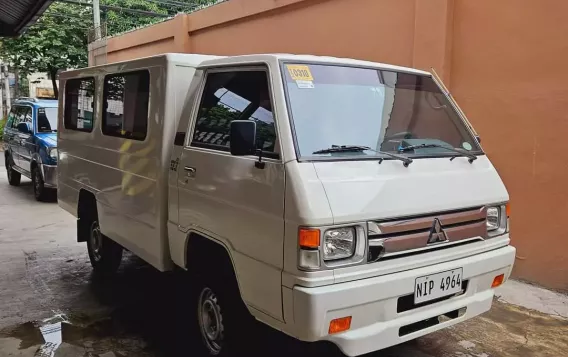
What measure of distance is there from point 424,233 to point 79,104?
171 inches

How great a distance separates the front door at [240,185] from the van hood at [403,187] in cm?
31

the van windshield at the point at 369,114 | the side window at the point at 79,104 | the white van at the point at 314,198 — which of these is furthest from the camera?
the side window at the point at 79,104

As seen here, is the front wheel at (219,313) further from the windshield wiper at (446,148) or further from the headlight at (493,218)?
the headlight at (493,218)

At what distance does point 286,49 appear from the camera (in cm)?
858

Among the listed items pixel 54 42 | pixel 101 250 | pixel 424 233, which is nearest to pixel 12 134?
pixel 101 250

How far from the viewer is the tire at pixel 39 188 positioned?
32.9 feet

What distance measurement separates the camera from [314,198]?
2676 mm

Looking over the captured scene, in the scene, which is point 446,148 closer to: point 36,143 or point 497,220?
point 497,220

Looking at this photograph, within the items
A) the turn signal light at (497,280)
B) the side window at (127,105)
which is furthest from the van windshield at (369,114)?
the side window at (127,105)

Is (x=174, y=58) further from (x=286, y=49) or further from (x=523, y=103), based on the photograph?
(x=286, y=49)

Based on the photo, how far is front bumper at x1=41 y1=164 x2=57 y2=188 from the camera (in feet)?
31.9

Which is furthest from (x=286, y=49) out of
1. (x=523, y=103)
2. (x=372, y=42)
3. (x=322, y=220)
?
(x=322, y=220)

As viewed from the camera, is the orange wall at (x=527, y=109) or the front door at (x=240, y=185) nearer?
the front door at (x=240, y=185)

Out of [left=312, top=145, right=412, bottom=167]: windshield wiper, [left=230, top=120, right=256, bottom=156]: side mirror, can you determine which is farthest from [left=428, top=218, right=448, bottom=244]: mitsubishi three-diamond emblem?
[left=230, top=120, right=256, bottom=156]: side mirror
